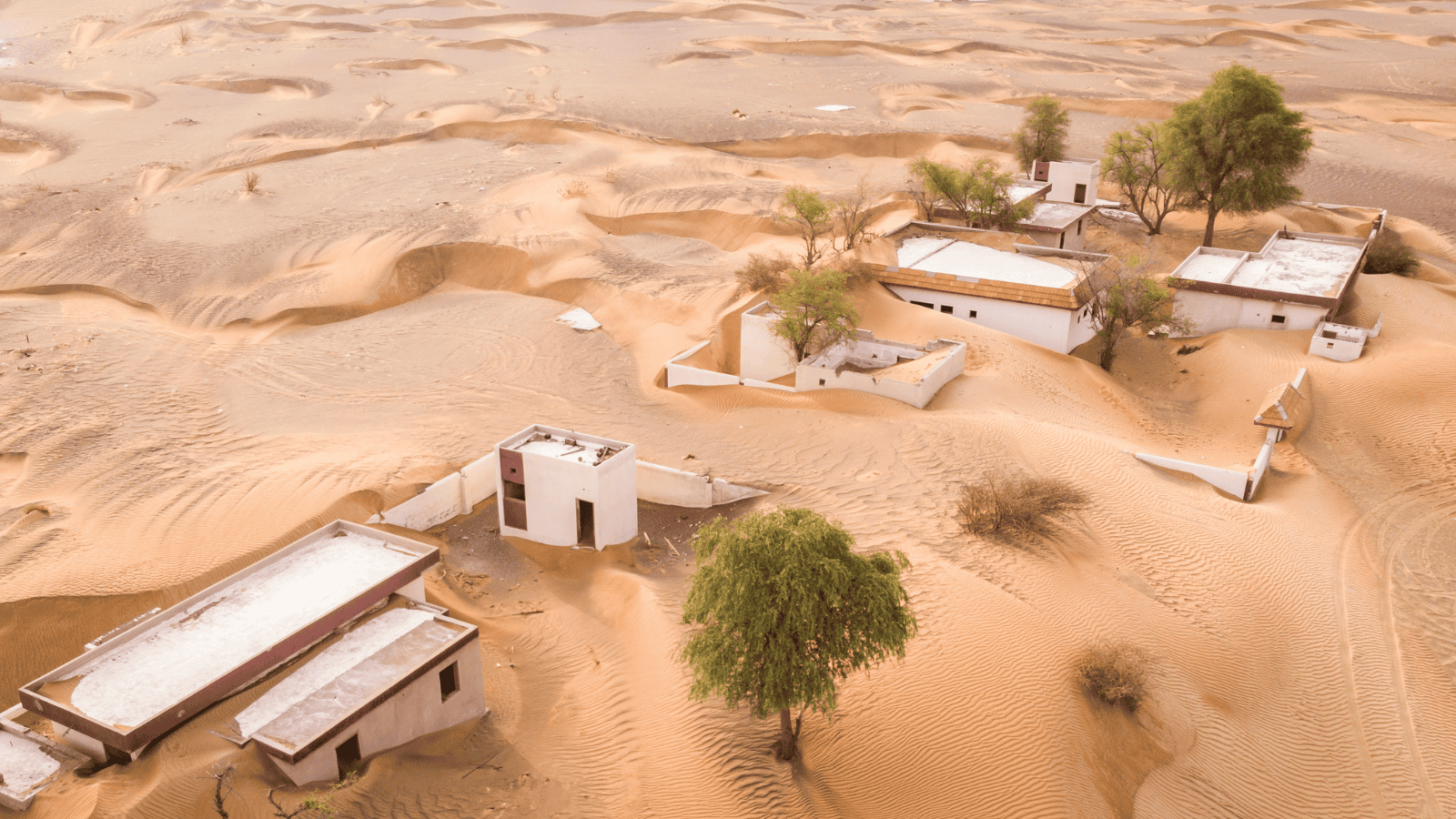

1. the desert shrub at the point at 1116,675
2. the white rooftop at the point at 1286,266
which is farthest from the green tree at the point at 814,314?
the white rooftop at the point at 1286,266

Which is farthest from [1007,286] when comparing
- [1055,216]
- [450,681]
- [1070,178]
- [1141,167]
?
[450,681]

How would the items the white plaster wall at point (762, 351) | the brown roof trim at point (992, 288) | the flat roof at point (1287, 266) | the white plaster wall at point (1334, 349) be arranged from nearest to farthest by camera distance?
the white plaster wall at point (762, 351)
the white plaster wall at point (1334, 349)
the brown roof trim at point (992, 288)
the flat roof at point (1287, 266)

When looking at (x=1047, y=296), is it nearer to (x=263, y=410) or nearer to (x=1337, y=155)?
(x=263, y=410)

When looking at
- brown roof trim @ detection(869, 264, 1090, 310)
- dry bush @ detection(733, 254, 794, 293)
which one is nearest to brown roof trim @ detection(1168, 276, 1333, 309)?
brown roof trim @ detection(869, 264, 1090, 310)

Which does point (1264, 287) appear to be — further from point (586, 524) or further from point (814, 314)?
point (586, 524)

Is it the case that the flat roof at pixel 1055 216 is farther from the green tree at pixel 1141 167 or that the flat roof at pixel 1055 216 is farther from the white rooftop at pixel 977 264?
the white rooftop at pixel 977 264

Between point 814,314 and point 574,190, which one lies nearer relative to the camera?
point 814,314

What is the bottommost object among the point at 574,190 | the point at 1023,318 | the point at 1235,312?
the point at 1235,312
